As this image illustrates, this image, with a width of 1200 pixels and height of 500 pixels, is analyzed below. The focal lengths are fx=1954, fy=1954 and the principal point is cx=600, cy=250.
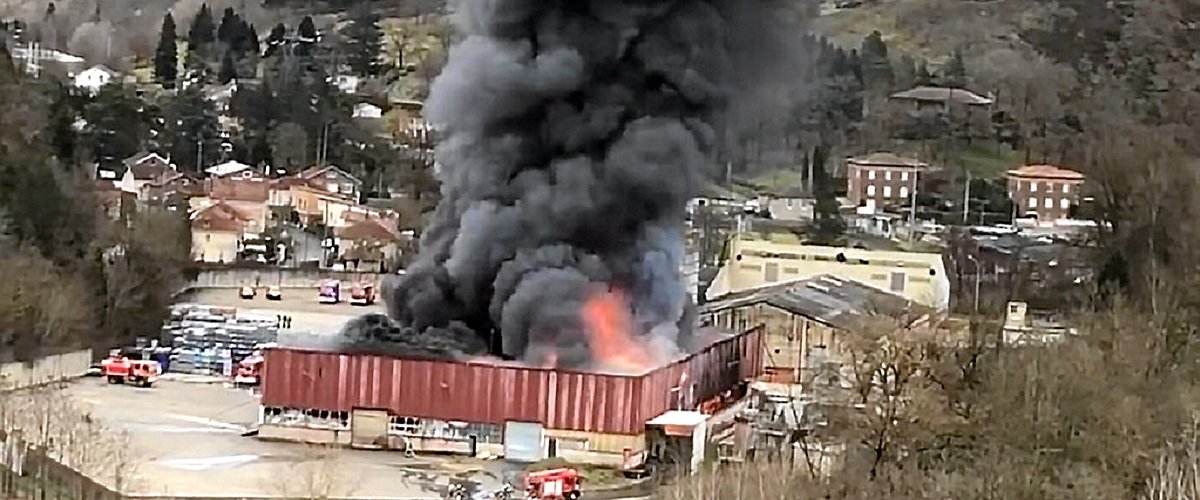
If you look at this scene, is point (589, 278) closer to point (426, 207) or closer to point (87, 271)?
point (87, 271)

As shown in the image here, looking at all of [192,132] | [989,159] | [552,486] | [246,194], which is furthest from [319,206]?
[552,486]

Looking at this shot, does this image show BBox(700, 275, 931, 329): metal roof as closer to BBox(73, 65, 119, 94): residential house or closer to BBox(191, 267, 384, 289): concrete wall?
BBox(191, 267, 384, 289): concrete wall

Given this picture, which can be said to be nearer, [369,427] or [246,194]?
[369,427]

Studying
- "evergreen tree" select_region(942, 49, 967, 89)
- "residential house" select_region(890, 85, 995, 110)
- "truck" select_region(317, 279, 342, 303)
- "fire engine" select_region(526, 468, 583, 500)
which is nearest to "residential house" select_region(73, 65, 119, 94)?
"truck" select_region(317, 279, 342, 303)

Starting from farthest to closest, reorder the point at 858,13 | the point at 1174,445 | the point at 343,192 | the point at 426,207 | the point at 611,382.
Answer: the point at 858,13
the point at 343,192
the point at 426,207
the point at 611,382
the point at 1174,445

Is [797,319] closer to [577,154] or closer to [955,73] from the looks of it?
[577,154]

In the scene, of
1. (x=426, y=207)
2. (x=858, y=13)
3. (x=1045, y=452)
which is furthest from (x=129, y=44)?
(x=1045, y=452)
